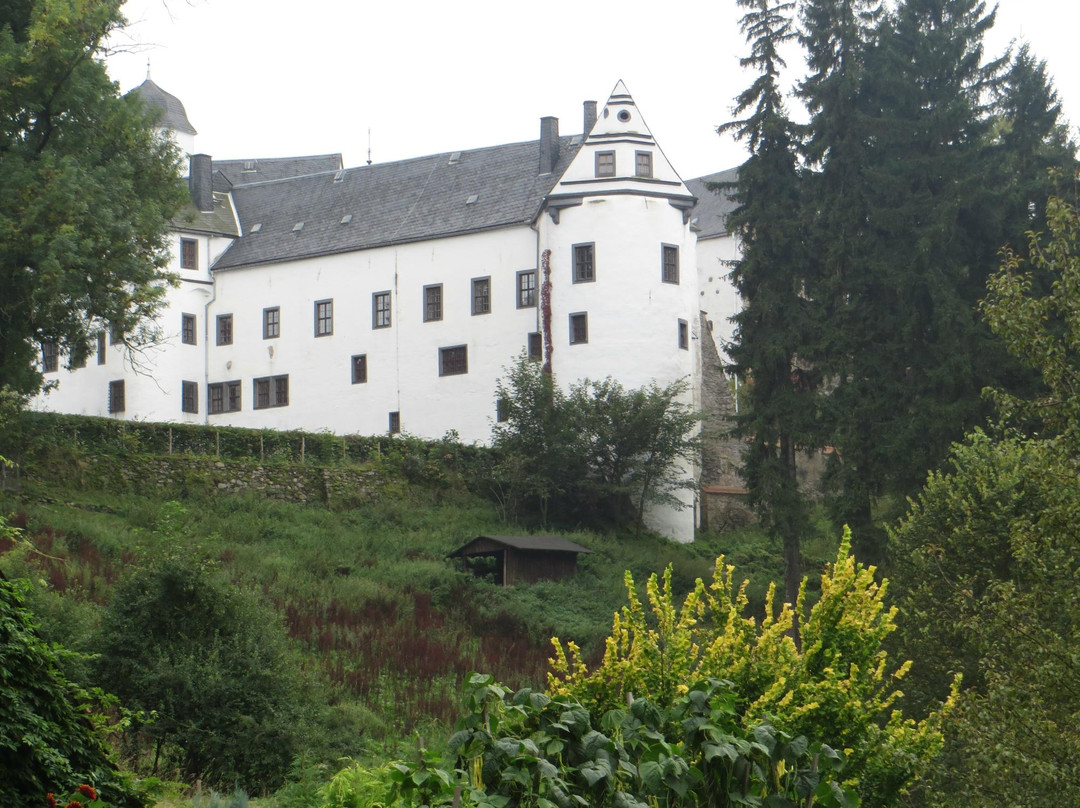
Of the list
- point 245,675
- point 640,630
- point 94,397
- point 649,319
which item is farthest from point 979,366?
point 94,397

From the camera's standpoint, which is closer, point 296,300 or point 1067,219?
point 1067,219

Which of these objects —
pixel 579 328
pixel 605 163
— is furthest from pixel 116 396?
pixel 605 163

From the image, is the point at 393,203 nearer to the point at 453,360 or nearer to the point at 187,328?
the point at 453,360

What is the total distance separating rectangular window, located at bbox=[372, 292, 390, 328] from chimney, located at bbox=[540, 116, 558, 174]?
7115 mm

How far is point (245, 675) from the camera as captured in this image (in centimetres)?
1638

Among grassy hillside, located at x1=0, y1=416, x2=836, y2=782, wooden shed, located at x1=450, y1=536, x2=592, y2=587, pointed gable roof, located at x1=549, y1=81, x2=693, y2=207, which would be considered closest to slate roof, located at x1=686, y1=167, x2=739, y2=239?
pointed gable roof, located at x1=549, y1=81, x2=693, y2=207

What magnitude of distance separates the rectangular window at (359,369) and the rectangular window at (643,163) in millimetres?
11494

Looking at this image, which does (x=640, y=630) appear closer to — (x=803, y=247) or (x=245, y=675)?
(x=245, y=675)

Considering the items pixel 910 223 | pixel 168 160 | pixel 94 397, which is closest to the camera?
pixel 168 160

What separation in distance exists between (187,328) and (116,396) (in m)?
3.82

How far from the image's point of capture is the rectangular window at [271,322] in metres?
55.0

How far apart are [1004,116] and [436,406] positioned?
20602mm

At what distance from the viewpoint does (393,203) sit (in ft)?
183

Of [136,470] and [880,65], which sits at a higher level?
[880,65]
